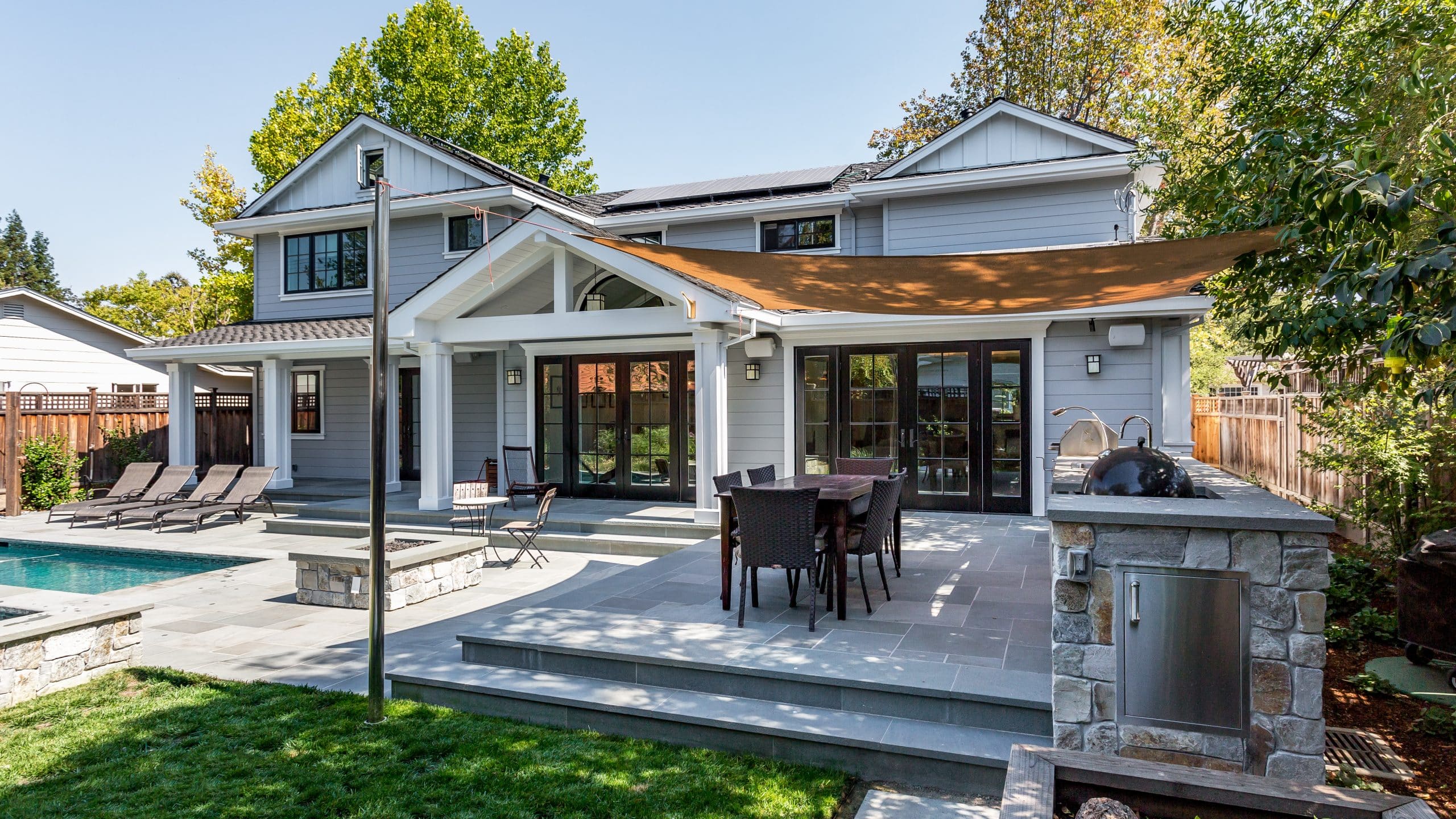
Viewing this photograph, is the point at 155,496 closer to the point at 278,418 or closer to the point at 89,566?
the point at 278,418

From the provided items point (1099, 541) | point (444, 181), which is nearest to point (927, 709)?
point (1099, 541)

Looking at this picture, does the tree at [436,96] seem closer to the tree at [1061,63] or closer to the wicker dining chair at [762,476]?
the tree at [1061,63]

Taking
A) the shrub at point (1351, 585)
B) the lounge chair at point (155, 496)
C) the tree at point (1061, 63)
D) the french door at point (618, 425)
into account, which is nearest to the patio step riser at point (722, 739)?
the shrub at point (1351, 585)

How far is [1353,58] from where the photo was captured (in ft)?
16.2

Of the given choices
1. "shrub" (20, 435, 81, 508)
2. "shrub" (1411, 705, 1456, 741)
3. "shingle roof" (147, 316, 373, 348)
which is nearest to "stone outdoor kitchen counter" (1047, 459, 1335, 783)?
"shrub" (1411, 705, 1456, 741)

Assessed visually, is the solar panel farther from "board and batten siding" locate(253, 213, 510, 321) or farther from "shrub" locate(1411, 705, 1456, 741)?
"shrub" locate(1411, 705, 1456, 741)

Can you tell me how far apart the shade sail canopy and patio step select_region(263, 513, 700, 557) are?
12.2 ft

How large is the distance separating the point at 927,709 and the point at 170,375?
42.8 feet

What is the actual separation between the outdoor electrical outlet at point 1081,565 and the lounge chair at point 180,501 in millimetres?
11090

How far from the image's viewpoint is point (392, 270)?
A: 41.5 feet

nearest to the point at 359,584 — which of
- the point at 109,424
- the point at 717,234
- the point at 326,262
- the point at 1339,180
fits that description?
the point at 1339,180

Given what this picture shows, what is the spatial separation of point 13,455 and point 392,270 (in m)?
5.92

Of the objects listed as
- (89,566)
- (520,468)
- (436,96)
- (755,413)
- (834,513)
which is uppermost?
(436,96)

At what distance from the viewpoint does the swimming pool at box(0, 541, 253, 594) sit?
7.60 meters
